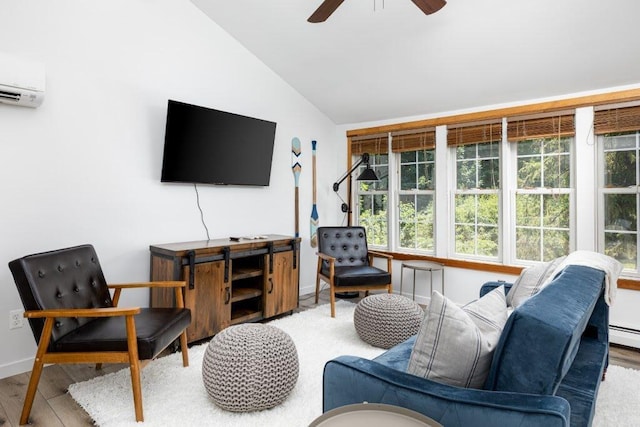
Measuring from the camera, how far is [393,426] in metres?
0.94

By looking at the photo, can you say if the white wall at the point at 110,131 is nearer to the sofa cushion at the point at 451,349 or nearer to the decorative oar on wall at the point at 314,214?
the decorative oar on wall at the point at 314,214

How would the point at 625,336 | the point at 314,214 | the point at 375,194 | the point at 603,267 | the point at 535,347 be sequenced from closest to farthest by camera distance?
1. the point at 535,347
2. the point at 603,267
3. the point at 625,336
4. the point at 314,214
5. the point at 375,194

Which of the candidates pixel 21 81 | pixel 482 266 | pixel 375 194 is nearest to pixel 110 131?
pixel 21 81

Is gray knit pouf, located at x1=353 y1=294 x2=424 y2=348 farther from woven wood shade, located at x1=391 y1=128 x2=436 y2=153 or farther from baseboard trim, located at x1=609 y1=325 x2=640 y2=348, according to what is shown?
woven wood shade, located at x1=391 y1=128 x2=436 y2=153

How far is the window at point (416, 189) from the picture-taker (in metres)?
4.38

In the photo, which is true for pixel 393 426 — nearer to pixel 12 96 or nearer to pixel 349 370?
pixel 349 370

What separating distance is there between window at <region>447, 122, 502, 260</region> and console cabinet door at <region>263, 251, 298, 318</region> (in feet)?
6.03

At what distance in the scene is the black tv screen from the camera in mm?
3258

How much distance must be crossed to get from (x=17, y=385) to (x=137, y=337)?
1.09m

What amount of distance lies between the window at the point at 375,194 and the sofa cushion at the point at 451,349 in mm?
3518

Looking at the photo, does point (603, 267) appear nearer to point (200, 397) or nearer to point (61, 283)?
point (200, 397)

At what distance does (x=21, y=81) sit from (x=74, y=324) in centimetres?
157

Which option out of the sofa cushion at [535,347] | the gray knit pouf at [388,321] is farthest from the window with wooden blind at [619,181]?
the sofa cushion at [535,347]

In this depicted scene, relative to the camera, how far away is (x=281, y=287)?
3.71 m
